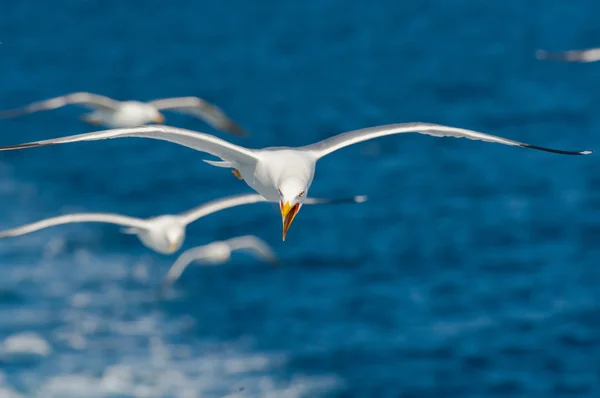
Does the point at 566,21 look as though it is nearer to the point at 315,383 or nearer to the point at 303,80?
the point at 303,80

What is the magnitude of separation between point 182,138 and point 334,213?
943 inches

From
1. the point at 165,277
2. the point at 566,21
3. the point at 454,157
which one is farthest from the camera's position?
the point at 566,21

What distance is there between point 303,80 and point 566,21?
43.2ft

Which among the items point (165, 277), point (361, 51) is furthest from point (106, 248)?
point (361, 51)

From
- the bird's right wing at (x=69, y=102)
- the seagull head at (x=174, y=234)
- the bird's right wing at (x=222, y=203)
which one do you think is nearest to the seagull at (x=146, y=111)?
the bird's right wing at (x=69, y=102)

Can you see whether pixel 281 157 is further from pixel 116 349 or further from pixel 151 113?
pixel 116 349

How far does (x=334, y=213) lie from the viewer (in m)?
37.4

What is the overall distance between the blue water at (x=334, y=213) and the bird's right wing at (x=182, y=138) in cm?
1361

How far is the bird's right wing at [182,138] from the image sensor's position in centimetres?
1238

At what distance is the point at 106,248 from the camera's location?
117 feet

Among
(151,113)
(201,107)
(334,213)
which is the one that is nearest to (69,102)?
(151,113)

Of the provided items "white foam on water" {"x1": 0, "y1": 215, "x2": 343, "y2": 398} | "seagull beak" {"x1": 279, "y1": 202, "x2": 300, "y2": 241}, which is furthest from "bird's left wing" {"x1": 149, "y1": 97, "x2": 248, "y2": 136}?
"seagull beak" {"x1": 279, "y1": 202, "x2": 300, "y2": 241}

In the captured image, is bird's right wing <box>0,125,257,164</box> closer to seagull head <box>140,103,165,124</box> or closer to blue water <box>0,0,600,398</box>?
seagull head <box>140,103,165,124</box>

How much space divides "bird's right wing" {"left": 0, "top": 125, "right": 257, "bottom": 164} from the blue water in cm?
1361
